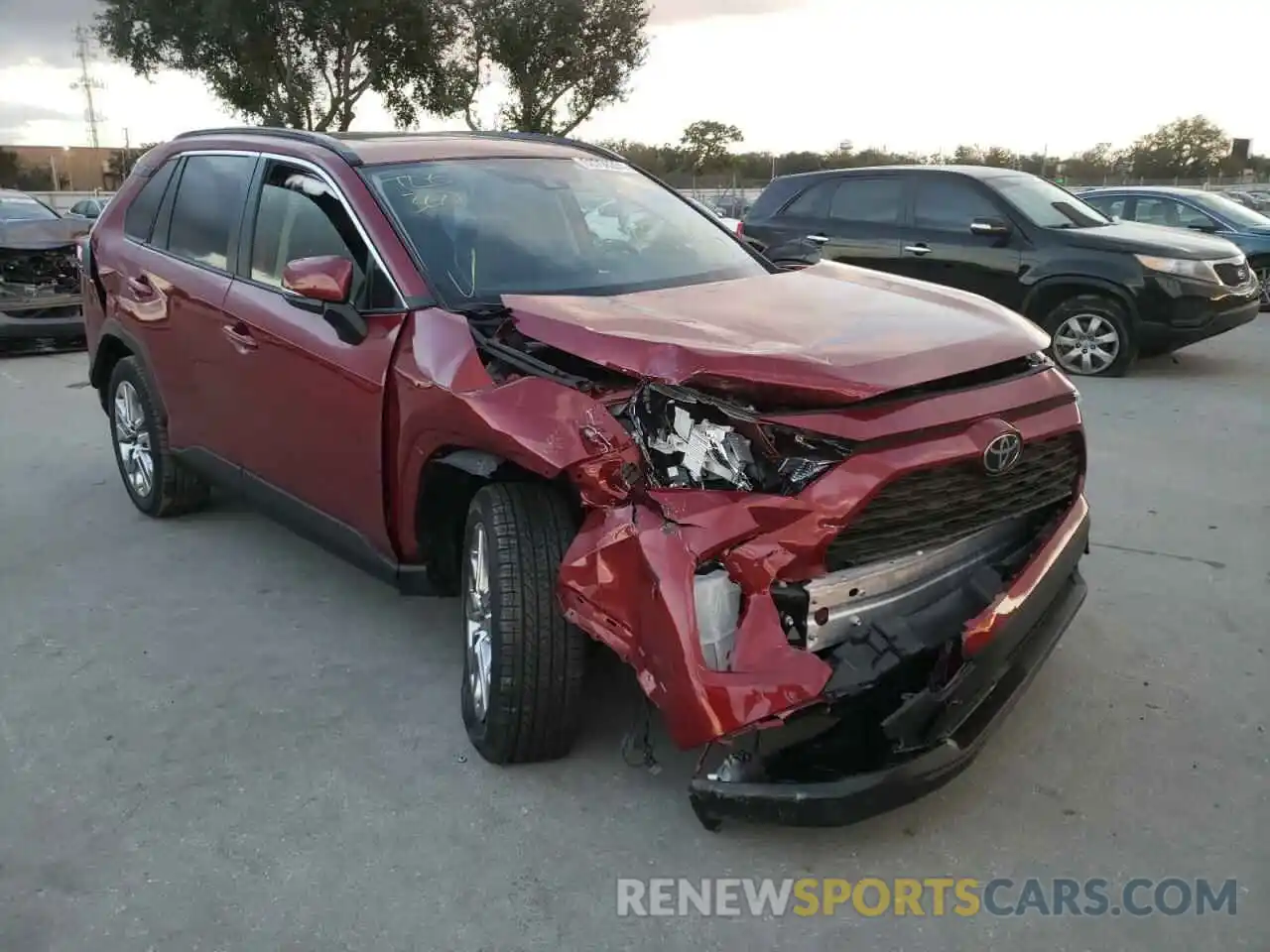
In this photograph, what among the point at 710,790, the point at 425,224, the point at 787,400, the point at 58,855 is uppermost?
the point at 425,224

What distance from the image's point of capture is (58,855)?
2.85 meters

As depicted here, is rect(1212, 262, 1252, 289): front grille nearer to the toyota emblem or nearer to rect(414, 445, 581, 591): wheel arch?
the toyota emblem

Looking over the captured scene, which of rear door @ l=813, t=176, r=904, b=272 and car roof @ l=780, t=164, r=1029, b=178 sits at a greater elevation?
car roof @ l=780, t=164, r=1029, b=178

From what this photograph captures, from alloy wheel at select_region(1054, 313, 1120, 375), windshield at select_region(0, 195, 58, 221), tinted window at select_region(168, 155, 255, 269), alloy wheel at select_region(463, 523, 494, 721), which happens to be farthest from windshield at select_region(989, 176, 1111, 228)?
windshield at select_region(0, 195, 58, 221)

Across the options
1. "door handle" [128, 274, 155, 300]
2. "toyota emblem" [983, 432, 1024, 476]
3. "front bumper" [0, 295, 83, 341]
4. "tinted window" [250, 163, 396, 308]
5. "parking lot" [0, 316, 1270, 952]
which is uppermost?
"tinted window" [250, 163, 396, 308]

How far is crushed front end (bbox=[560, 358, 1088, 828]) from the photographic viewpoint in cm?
253

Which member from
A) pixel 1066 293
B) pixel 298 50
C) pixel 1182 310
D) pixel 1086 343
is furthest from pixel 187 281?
pixel 298 50

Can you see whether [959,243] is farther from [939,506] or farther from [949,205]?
[939,506]

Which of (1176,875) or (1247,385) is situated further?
(1247,385)

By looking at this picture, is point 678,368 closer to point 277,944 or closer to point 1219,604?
point 277,944

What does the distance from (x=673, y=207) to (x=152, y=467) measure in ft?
9.50

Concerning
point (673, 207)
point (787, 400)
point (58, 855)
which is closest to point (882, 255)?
point (673, 207)

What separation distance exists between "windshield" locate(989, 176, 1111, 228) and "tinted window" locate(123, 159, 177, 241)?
6.92m

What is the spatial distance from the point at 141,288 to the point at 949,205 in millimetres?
6986
